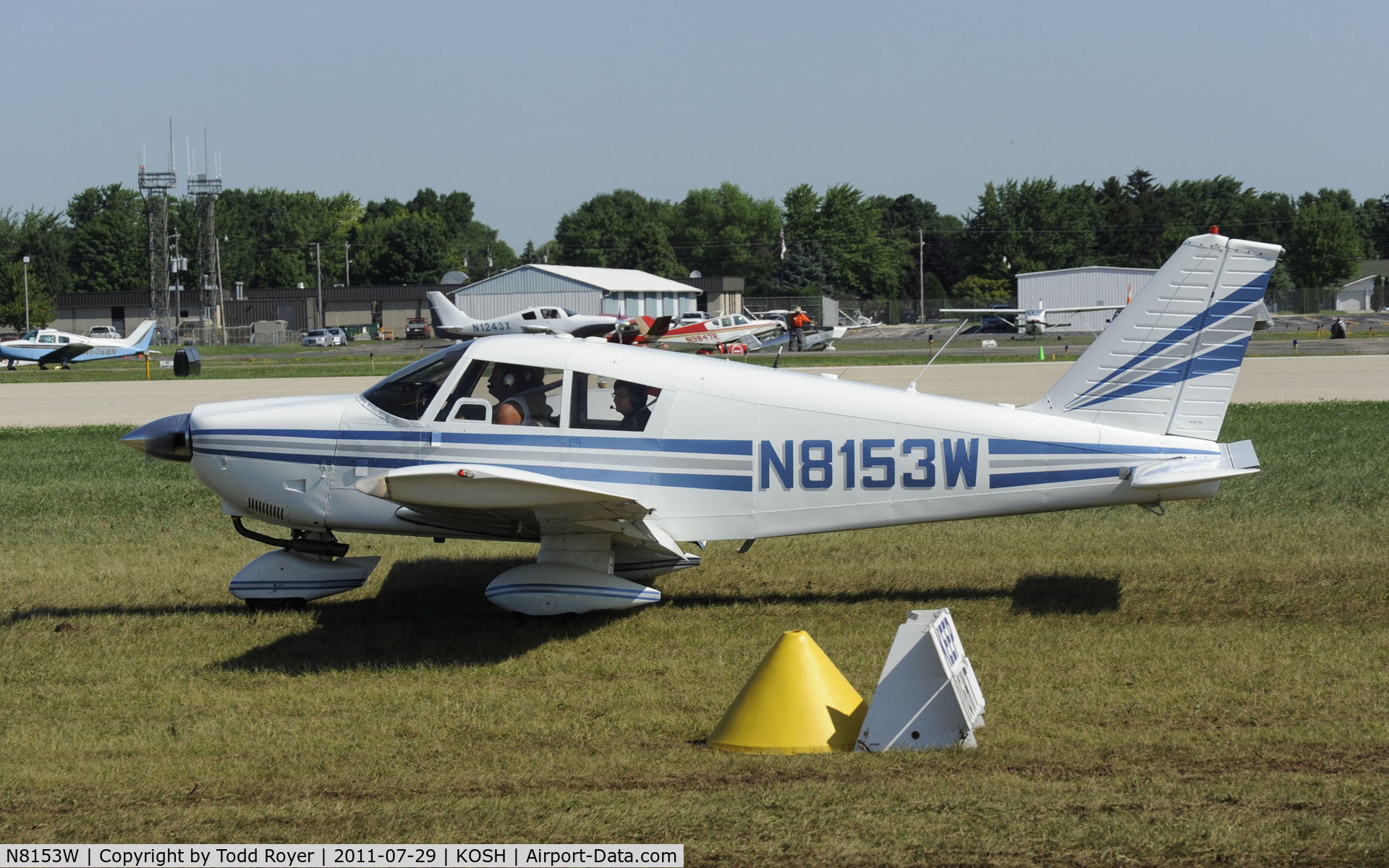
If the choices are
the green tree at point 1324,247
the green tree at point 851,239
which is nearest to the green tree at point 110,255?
the green tree at point 851,239

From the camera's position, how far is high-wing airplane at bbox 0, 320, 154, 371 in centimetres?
4600

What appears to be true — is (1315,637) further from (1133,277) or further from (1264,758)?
(1133,277)

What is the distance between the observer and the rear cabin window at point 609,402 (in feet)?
26.8

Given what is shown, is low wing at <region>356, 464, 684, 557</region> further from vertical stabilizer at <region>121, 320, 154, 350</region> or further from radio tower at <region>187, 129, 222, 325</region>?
radio tower at <region>187, 129, 222, 325</region>

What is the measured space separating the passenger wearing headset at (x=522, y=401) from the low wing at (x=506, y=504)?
36 centimetres

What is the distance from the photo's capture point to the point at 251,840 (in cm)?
464

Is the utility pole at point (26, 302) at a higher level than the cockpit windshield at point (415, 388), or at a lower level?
higher

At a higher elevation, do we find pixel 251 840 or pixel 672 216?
pixel 672 216

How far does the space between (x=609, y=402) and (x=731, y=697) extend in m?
2.43

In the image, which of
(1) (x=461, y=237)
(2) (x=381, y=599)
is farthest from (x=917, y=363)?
(1) (x=461, y=237)

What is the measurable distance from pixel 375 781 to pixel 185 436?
4209 millimetres

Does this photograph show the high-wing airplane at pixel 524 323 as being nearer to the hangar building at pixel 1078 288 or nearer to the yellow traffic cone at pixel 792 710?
the hangar building at pixel 1078 288
